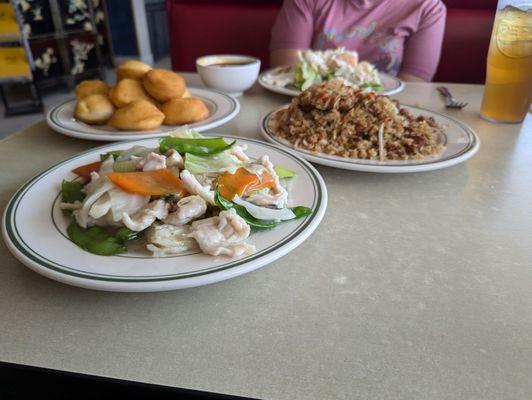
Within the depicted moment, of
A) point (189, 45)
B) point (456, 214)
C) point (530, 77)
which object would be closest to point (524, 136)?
point (530, 77)

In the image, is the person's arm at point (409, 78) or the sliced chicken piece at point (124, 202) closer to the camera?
the sliced chicken piece at point (124, 202)

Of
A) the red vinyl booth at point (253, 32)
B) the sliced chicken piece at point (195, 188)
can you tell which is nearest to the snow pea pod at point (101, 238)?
the sliced chicken piece at point (195, 188)

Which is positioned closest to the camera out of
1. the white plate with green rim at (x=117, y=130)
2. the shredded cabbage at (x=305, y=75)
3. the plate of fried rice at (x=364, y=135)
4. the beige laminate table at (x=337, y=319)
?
the beige laminate table at (x=337, y=319)

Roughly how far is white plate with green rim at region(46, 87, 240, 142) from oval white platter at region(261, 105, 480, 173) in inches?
6.9

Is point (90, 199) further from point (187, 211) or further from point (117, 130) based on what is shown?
point (117, 130)

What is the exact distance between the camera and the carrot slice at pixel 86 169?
828 millimetres

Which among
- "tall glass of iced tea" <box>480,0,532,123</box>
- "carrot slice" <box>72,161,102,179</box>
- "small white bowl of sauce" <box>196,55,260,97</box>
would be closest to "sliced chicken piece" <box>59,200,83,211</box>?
"carrot slice" <box>72,161,102,179</box>

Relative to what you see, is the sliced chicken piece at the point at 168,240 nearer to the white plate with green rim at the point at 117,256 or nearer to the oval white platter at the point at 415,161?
the white plate with green rim at the point at 117,256

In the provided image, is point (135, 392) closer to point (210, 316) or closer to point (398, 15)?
point (210, 316)

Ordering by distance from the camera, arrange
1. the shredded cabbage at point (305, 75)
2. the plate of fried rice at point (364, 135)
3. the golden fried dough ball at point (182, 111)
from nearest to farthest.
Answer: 1. the plate of fried rice at point (364, 135)
2. the golden fried dough ball at point (182, 111)
3. the shredded cabbage at point (305, 75)

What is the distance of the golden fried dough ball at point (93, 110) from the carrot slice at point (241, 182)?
0.64m

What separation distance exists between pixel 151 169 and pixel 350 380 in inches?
18.3

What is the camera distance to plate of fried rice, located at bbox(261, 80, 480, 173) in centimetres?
95

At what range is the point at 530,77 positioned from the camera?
3.96 ft
